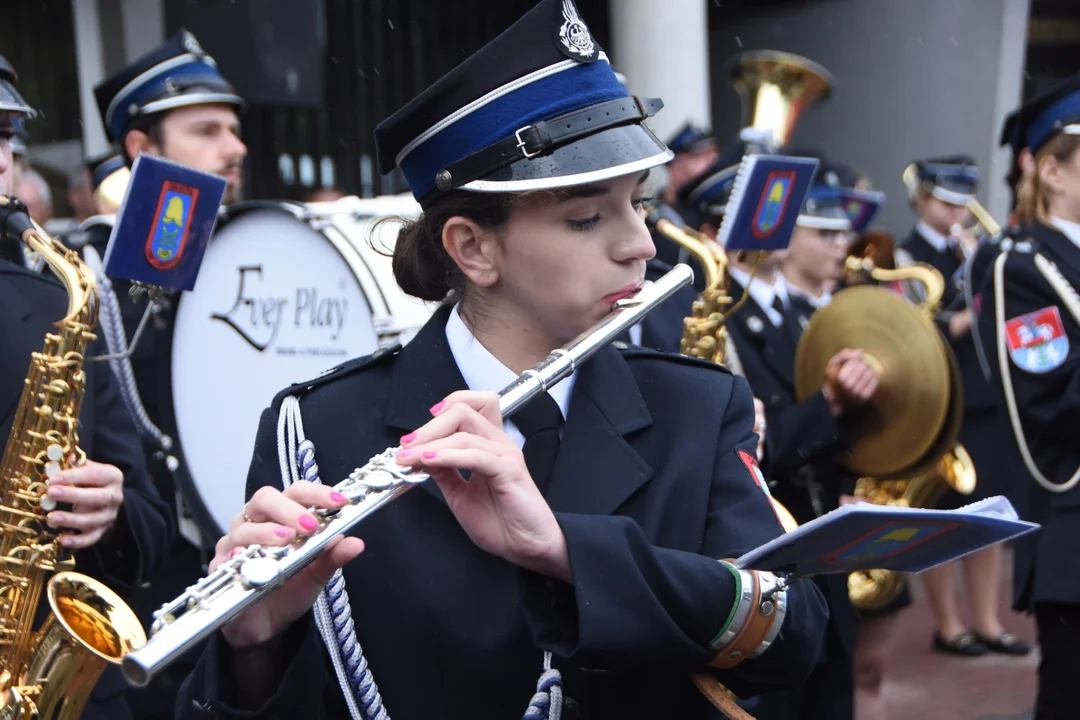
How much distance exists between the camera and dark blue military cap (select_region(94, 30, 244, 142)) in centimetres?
394

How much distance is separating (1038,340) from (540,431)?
2.09 metres

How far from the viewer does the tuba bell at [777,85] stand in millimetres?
7355

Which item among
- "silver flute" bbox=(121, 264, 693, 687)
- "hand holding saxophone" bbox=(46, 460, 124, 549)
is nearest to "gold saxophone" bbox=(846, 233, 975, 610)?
"hand holding saxophone" bbox=(46, 460, 124, 549)

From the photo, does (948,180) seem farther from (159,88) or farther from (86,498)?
(86,498)

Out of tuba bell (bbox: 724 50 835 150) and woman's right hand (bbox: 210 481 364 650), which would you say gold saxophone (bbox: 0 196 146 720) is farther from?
tuba bell (bbox: 724 50 835 150)

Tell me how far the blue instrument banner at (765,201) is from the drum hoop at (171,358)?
3.33ft

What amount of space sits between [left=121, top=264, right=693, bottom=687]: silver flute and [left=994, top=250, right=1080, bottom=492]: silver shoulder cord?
214 centimetres

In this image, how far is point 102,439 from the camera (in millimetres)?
2787

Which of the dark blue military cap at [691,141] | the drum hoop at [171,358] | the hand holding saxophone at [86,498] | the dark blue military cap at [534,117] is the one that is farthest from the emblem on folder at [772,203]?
the dark blue military cap at [691,141]

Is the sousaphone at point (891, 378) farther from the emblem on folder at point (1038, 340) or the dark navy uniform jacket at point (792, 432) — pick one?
the emblem on folder at point (1038, 340)

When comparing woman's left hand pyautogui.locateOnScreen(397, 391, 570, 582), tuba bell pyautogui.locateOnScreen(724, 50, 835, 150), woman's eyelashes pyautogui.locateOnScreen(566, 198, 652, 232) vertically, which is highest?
tuba bell pyautogui.locateOnScreen(724, 50, 835, 150)

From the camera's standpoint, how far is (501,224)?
1.88 meters

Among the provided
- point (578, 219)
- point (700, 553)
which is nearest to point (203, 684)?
point (700, 553)

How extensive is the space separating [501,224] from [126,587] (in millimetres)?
1423
